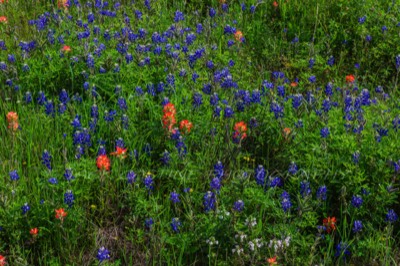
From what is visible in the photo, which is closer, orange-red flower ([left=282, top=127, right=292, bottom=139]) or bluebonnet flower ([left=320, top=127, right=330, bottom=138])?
bluebonnet flower ([left=320, top=127, right=330, bottom=138])

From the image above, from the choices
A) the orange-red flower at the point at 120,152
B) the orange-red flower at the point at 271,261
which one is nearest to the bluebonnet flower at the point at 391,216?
the orange-red flower at the point at 271,261

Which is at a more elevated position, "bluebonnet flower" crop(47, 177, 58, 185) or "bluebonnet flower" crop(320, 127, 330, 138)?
"bluebonnet flower" crop(320, 127, 330, 138)

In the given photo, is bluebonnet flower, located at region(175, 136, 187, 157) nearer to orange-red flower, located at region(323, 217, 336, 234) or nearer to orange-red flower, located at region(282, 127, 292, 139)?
orange-red flower, located at region(282, 127, 292, 139)

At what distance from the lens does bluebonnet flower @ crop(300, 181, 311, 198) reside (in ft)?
10.5

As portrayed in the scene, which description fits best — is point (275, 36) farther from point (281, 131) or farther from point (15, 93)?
point (15, 93)

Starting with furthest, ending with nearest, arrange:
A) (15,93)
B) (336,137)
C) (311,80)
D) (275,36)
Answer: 1. (275,36)
2. (311,80)
3. (15,93)
4. (336,137)

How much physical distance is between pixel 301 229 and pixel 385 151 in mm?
660

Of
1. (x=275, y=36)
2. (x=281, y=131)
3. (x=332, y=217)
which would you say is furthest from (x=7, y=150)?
(x=275, y=36)

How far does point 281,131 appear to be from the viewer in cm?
371

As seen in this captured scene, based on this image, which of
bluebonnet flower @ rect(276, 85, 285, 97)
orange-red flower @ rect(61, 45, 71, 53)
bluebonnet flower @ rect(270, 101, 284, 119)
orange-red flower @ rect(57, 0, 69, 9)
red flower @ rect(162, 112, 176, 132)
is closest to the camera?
red flower @ rect(162, 112, 176, 132)

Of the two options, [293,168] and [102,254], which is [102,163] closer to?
[102,254]

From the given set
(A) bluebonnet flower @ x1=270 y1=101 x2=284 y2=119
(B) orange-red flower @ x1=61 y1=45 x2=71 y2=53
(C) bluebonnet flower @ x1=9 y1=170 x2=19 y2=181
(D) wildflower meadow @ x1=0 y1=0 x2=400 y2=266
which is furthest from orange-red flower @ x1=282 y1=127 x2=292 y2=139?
(B) orange-red flower @ x1=61 y1=45 x2=71 y2=53

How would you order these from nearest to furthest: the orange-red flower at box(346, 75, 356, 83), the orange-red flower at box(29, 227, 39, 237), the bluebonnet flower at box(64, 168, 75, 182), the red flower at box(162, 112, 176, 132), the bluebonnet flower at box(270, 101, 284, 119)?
1. the orange-red flower at box(29, 227, 39, 237)
2. the bluebonnet flower at box(64, 168, 75, 182)
3. the red flower at box(162, 112, 176, 132)
4. the bluebonnet flower at box(270, 101, 284, 119)
5. the orange-red flower at box(346, 75, 356, 83)

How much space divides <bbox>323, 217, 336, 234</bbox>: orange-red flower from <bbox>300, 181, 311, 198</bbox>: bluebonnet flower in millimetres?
174
